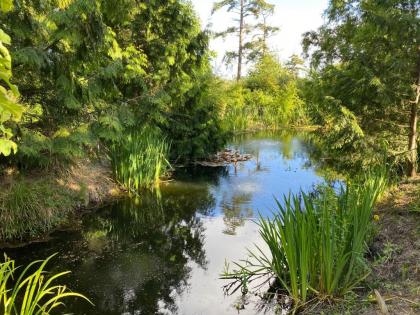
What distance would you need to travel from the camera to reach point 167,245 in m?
5.14

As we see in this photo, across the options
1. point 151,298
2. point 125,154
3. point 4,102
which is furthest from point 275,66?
point 4,102

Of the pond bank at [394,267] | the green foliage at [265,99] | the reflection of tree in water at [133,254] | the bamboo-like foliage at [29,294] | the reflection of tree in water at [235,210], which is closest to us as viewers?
the bamboo-like foliage at [29,294]

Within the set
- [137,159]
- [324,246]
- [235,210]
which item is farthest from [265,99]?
[324,246]

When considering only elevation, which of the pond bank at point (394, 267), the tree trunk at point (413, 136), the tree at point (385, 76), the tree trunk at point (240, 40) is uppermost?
the tree trunk at point (240, 40)

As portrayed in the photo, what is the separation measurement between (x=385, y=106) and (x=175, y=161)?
5393 millimetres

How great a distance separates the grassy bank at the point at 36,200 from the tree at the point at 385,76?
397cm

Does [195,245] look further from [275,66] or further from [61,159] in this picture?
[275,66]

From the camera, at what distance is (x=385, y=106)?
18.9 ft

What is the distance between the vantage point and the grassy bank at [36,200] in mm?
4637

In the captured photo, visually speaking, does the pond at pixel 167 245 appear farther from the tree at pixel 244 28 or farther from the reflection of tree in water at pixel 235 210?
the tree at pixel 244 28

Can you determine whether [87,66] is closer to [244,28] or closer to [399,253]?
[399,253]

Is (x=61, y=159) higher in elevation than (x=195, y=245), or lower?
higher

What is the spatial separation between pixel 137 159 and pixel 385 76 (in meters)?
4.28

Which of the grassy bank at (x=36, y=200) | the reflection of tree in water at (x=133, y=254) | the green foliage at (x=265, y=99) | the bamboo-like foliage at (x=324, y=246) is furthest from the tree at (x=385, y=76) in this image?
the green foliage at (x=265, y=99)
